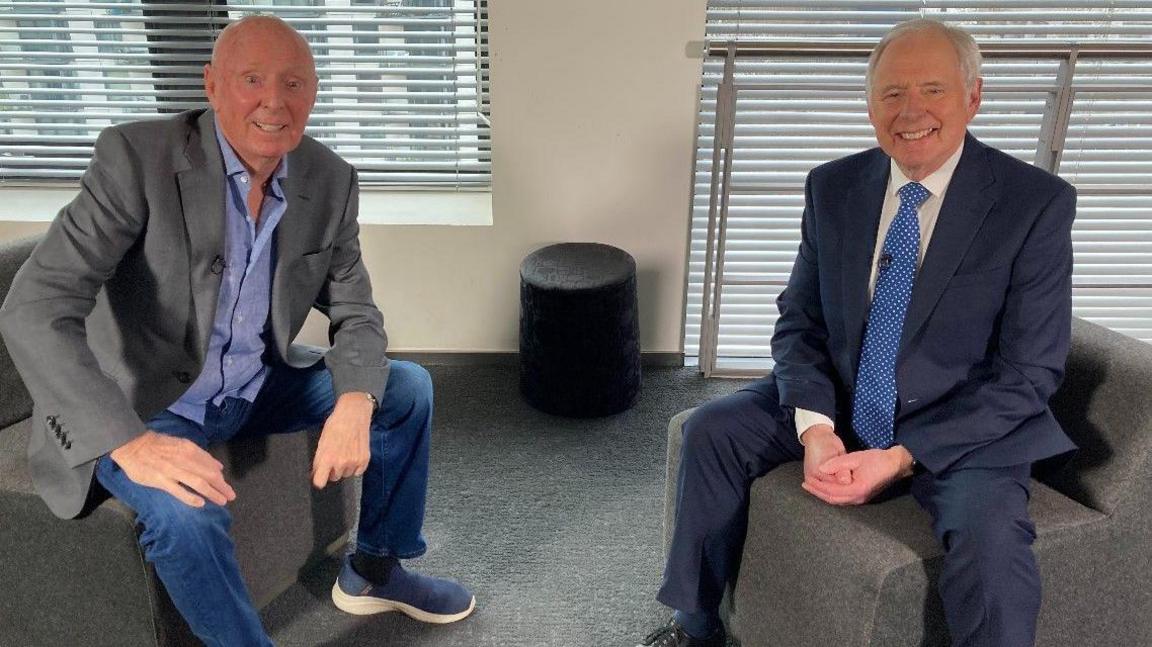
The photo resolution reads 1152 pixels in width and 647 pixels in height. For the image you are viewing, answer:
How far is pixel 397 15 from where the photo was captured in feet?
9.71

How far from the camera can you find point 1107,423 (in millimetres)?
1570

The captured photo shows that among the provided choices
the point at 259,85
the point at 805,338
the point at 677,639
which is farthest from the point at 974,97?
the point at 259,85

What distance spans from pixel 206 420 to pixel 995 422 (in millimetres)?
1421

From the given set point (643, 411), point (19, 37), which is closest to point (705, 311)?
point (643, 411)

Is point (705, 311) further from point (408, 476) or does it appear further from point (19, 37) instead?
point (19, 37)

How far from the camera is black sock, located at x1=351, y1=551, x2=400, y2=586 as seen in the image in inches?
73.9

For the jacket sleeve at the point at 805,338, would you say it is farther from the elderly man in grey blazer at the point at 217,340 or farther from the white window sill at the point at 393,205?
the white window sill at the point at 393,205

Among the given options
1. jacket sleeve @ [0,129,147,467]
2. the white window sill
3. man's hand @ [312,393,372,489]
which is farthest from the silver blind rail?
jacket sleeve @ [0,129,147,467]

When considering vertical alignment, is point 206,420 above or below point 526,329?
above

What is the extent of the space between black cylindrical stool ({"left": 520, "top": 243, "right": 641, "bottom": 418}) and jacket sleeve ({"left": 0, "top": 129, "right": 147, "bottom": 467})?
1.36 meters

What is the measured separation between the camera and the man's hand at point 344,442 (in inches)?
65.0

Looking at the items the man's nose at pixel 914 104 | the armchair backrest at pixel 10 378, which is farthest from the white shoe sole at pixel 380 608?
the man's nose at pixel 914 104

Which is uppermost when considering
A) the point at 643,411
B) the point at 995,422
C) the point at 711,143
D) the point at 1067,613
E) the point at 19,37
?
the point at 19,37

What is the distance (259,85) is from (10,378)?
0.80 metres
